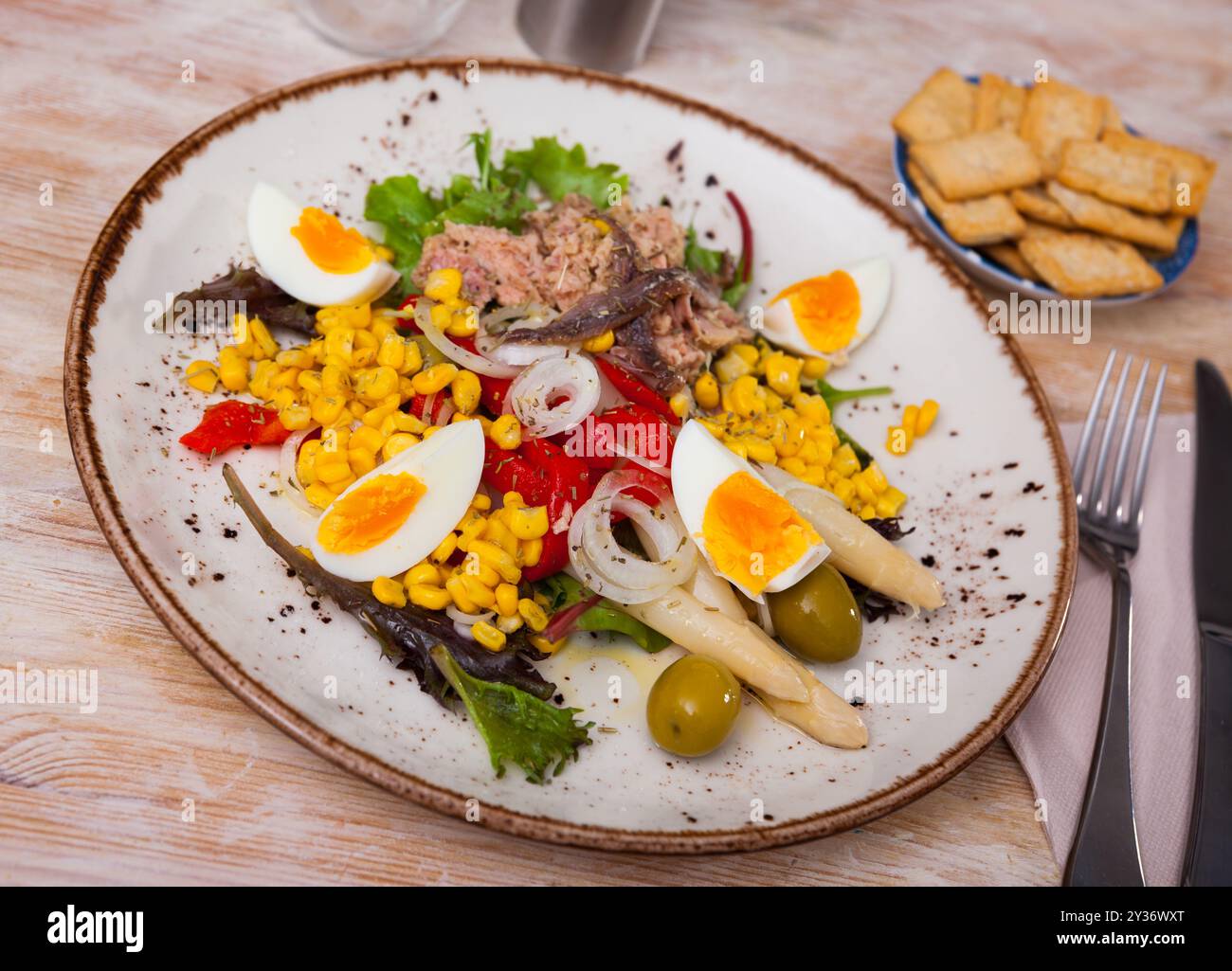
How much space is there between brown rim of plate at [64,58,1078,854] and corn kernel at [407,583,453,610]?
61 centimetres

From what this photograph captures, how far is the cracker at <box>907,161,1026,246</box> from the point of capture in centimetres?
446

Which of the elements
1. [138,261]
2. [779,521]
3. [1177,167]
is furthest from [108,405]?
[1177,167]

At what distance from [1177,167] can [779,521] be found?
3.19 metres

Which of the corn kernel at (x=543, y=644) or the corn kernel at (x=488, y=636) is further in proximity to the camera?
the corn kernel at (x=543, y=644)

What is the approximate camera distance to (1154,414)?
158 inches

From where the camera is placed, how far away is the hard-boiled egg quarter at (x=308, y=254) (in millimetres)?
3453

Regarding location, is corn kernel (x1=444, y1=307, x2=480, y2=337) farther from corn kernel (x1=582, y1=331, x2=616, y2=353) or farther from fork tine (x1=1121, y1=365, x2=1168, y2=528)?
fork tine (x1=1121, y1=365, x2=1168, y2=528)

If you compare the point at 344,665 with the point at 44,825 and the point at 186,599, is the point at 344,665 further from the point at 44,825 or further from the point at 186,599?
the point at 44,825

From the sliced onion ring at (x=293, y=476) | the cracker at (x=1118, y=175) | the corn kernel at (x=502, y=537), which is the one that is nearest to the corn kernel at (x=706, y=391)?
the corn kernel at (x=502, y=537)

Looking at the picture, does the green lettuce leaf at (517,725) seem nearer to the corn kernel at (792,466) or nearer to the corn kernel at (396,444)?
the corn kernel at (396,444)

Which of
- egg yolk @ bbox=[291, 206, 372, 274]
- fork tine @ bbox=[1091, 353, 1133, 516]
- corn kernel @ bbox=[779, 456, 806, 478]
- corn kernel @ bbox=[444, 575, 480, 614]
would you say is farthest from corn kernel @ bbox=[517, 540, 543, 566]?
fork tine @ bbox=[1091, 353, 1133, 516]

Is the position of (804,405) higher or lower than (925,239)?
lower

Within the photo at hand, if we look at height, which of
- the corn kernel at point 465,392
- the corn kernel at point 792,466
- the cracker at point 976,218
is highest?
the cracker at point 976,218

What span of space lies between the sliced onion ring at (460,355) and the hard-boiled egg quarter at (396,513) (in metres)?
0.38
